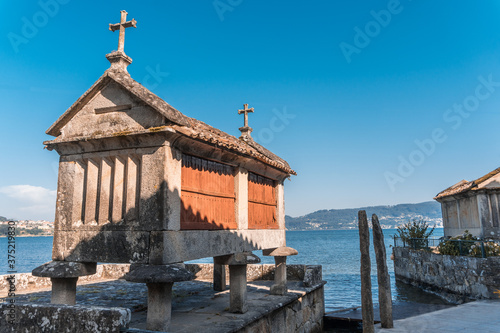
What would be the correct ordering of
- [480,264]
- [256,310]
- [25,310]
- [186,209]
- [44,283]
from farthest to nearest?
1. [480,264]
2. [44,283]
3. [256,310]
4. [186,209]
5. [25,310]

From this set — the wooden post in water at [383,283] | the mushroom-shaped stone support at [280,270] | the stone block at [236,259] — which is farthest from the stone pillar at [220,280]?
the wooden post in water at [383,283]

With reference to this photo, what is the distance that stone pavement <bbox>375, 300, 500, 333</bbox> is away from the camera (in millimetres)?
8016

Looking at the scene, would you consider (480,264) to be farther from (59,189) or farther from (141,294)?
(59,189)

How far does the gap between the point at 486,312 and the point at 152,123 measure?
10.1 meters

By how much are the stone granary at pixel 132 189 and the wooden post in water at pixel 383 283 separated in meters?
4.38

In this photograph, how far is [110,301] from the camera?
387 inches

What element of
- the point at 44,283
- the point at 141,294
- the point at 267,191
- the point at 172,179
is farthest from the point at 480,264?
the point at 44,283

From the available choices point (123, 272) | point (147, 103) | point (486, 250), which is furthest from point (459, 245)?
point (147, 103)

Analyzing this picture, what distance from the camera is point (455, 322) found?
8.64m

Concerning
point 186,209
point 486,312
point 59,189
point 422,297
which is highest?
point 59,189

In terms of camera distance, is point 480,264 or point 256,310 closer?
point 256,310

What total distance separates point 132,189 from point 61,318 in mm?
2256

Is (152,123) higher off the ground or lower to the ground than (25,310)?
higher

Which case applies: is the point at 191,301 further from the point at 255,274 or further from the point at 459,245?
the point at 459,245
